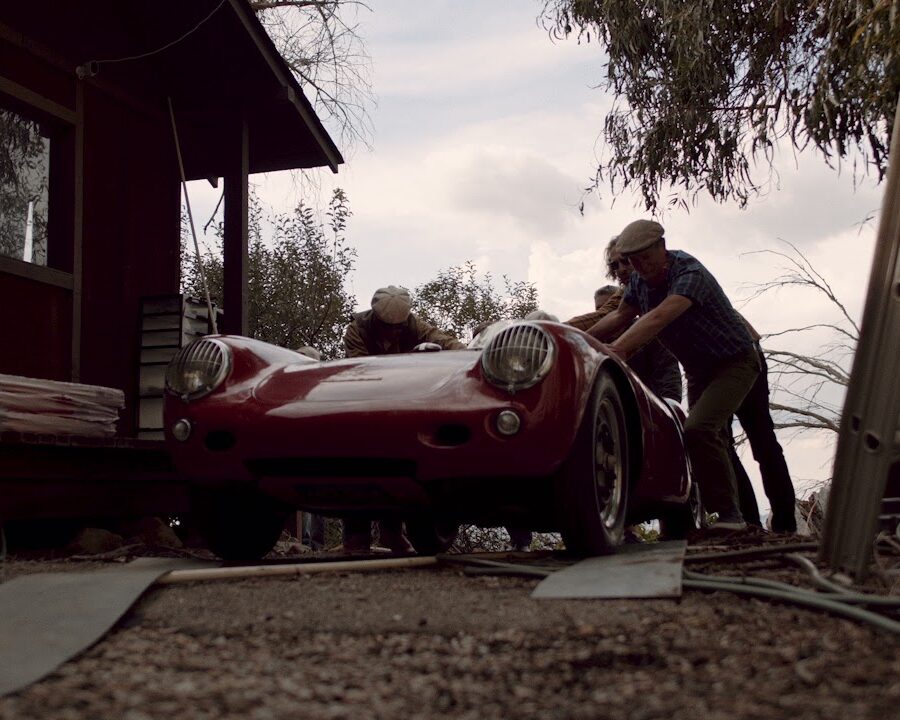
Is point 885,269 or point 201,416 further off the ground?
point 885,269

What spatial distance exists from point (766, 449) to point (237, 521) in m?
3.08

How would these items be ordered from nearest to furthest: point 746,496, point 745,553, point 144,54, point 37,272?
point 745,553 → point 746,496 → point 37,272 → point 144,54

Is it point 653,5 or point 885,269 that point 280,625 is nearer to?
point 885,269

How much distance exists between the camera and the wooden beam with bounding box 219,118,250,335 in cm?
773

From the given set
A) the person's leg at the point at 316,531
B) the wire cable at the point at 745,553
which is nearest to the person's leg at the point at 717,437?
the wire cable at the point at 745,553

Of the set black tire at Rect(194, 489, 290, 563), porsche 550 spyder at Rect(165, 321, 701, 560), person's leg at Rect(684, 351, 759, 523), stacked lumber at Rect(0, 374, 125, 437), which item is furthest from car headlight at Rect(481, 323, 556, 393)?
stacked lumber at Rect(0, 374, 125, 437)

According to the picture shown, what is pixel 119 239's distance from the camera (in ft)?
26.6

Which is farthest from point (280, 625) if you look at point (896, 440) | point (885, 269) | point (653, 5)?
point (653, 5)

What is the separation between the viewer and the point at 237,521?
4.13m

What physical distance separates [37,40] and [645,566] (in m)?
6.01

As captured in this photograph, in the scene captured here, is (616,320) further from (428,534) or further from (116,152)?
(116,152)

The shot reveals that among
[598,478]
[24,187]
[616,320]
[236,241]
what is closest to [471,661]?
[598,478]

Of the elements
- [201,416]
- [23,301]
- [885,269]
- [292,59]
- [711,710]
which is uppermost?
[292,59]

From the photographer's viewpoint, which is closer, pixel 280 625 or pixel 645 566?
pixel 280 625
